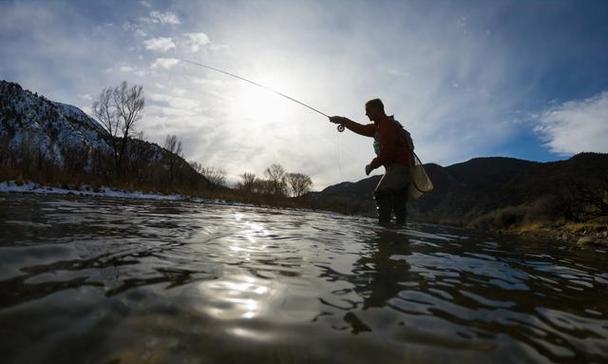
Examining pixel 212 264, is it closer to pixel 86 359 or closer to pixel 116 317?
pixel 116 317

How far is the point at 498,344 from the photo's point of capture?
1.21m

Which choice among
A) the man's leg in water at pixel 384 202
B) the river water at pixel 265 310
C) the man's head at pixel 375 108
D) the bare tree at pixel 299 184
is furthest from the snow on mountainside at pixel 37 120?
the river water at pixel 265 310

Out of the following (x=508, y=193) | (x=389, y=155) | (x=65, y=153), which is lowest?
(x=389, y=155)

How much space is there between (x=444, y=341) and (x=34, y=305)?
1605 mm

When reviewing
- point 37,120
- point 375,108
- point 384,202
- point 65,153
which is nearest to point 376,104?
point 375,108

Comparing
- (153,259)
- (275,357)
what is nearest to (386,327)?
(275,357)

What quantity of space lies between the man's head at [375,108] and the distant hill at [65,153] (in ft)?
59.0

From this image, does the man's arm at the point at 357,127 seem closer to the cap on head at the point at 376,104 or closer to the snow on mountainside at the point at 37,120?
the cap on head at the point at 376,104

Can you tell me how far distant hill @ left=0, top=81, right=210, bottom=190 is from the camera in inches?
877

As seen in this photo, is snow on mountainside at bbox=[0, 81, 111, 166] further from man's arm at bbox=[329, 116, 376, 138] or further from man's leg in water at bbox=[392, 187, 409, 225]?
man's leg in water at bbox=[392, 187, 409, 225]

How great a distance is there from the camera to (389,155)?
669 cm

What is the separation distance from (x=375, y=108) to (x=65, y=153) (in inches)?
2214

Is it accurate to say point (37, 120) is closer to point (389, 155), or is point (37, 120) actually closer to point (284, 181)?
point (284, 181)

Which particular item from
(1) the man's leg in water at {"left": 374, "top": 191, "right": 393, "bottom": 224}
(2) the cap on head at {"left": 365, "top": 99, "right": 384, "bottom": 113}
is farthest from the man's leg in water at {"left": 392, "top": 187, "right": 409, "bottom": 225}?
(2) the cap on head at {"left": 365, "top": 99, "right": 384, "bottom": 113}
